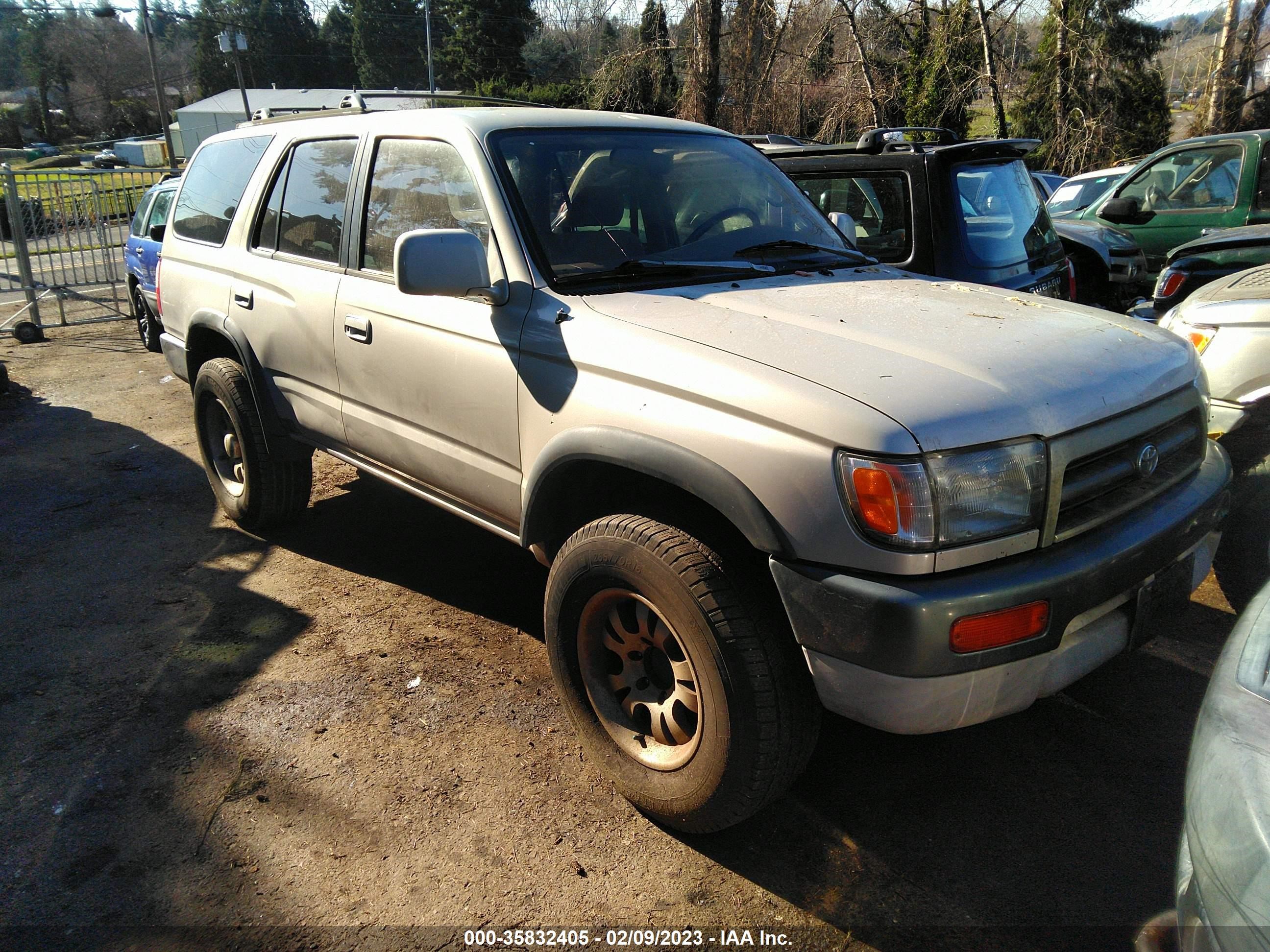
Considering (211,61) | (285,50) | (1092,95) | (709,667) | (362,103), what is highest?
(285,50)

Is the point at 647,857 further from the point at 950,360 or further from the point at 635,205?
the point at 635,205

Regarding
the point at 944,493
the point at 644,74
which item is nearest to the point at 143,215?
the point at 944,493

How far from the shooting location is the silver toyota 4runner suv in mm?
2100

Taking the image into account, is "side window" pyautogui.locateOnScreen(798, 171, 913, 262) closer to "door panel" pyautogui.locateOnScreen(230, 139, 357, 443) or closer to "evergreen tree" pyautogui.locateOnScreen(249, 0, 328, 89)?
"door panel" pyautogui.locateOnScreen(230, 139, 357, 443)

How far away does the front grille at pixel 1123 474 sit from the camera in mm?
2262

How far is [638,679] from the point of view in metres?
2.73

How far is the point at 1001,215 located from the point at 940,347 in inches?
135

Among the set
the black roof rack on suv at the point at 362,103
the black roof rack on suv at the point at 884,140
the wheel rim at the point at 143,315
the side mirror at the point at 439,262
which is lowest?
the wheel rim at the point at 143,315

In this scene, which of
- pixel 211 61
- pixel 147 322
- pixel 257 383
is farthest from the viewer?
pixel 211 61

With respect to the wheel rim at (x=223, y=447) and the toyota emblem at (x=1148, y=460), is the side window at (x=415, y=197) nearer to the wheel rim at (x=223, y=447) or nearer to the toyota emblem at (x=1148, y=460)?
the wheel rim at (x=223, y=447)

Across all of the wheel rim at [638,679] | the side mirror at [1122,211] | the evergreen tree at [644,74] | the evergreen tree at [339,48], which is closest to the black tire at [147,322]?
the wheel rim at [638,679]

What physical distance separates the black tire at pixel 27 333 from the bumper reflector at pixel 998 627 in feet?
37.7

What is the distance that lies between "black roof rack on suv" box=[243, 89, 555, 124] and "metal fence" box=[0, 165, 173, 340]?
24.3 feet

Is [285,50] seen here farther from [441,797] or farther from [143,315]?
[441,797]
